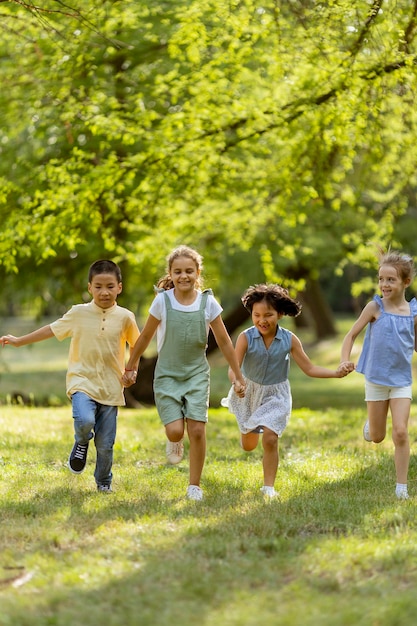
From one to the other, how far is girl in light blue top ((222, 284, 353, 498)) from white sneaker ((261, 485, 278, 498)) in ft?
0.06

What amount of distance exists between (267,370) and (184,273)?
105 cm

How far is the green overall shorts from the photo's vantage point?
638 cm

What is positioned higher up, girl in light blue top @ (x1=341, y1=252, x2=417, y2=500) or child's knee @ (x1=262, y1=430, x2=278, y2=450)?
girl in light blue top @ (x1=341, y1=252, x2=417, y2=500)

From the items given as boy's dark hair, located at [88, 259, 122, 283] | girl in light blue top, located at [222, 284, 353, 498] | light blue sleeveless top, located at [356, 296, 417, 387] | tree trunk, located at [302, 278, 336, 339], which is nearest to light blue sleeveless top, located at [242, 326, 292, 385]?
girl in light blue top, located at [222, 284, 353, 498]

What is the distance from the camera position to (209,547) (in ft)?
15.7

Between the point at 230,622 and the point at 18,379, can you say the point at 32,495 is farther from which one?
the point at 18,379

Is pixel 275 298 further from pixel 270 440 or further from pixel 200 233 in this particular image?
pixel 200 233

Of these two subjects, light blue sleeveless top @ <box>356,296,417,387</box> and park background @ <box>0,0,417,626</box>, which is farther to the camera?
light blue sleeveless top @ <box>356,296,417,387</box>

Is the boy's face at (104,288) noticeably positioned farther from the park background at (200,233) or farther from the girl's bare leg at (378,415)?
the girl's bare leg at (378,415)

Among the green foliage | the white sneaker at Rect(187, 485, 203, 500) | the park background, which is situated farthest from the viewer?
the green foliage

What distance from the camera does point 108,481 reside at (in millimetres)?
6656

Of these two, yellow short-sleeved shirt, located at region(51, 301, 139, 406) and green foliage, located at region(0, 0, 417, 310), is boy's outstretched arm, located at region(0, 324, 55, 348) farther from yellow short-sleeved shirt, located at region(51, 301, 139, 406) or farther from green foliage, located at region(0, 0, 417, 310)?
green foliage, located at region(0, 0, 417, 310)

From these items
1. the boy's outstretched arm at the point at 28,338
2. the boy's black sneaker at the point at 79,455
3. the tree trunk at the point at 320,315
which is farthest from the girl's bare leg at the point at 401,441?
the tree trunk at the point at 320,315

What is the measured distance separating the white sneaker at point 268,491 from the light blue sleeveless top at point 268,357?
0.81 metres
